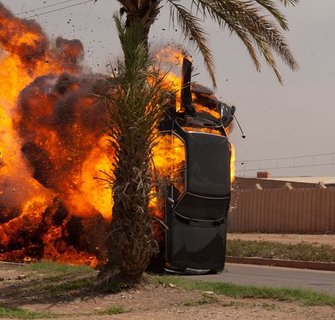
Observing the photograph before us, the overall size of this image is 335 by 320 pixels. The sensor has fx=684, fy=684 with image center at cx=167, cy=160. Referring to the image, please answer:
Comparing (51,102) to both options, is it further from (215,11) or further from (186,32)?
(215,11)

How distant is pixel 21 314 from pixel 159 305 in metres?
1.95

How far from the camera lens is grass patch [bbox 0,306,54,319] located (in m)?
8.48

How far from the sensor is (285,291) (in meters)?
10.4

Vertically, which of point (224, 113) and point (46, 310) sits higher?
point (224, 113)

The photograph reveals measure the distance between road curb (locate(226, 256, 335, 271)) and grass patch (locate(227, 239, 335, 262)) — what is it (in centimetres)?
20

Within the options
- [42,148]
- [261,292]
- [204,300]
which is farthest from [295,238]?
[204,300]

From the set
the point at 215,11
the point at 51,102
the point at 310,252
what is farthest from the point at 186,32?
the point at 310,252

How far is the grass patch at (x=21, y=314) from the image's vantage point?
8484 millimetres

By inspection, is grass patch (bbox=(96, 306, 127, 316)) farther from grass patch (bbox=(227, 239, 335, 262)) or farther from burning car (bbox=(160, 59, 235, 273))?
grass patch (bbox=(227, 239, 335, 262))

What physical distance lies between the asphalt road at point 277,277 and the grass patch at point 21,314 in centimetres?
534

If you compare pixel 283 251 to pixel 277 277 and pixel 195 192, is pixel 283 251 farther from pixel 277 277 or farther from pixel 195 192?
pixel 195 192

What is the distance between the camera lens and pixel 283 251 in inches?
812

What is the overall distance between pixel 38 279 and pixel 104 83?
398 centimetres

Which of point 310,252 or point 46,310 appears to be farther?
point 310,252
